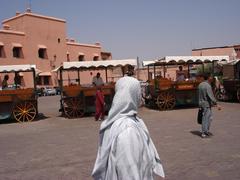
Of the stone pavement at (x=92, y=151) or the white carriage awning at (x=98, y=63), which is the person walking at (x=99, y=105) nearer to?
the stone pavement at (x=92, y=151)

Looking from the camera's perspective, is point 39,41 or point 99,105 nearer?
point 99,105

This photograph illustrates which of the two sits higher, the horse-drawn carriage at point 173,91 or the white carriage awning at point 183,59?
the white carriage awning at point 183,59

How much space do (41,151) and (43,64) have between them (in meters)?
35.9

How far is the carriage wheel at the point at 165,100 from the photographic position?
17.5m

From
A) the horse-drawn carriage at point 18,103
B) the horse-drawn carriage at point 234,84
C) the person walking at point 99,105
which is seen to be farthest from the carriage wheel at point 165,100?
the horse-drawn carriage at point 18,103

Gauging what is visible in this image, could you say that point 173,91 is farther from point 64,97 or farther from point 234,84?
point 64,97

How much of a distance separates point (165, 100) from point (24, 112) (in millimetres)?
6769

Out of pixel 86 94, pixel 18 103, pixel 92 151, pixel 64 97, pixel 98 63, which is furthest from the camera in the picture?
pixel 98 63

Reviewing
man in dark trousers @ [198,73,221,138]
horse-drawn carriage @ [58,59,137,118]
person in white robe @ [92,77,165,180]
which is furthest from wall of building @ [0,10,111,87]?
person in white robe @ [92,77,165,180]

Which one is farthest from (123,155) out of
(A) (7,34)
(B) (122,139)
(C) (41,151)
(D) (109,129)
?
(A) (7,34)

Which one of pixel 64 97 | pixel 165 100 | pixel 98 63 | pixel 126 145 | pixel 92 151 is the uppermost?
pixel 98 63

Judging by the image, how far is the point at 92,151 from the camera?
27.1 ft

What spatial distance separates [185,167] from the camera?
644 centimetres

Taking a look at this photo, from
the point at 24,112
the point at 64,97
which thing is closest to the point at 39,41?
the point at 64,97
